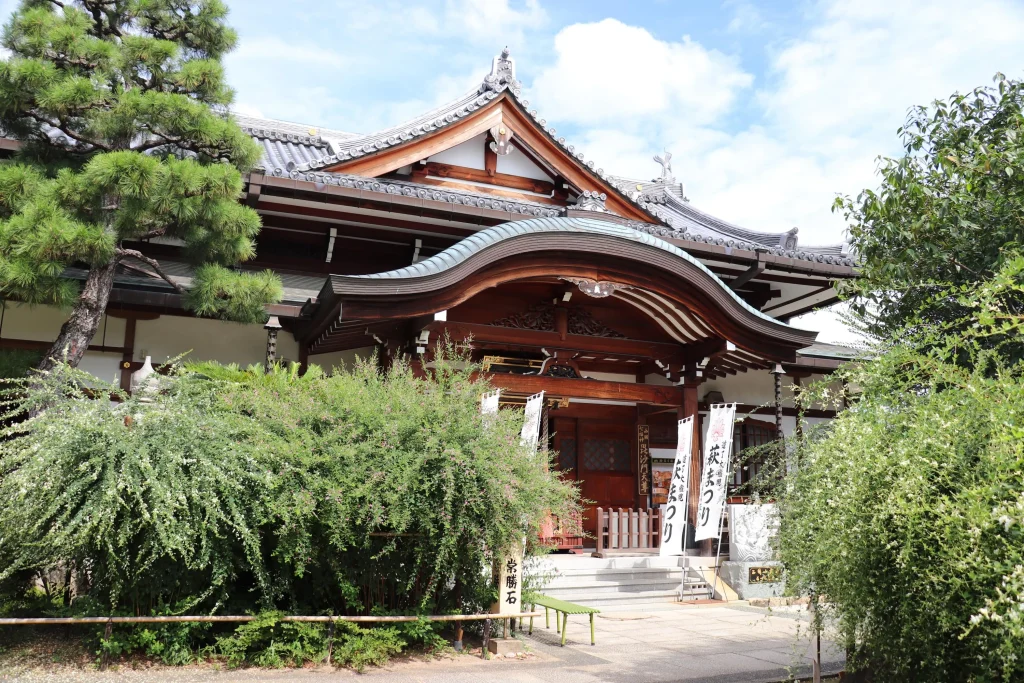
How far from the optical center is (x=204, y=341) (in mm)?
11867

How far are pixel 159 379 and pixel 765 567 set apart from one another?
8741mm

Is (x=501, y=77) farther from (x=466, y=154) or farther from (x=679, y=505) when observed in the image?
(x=679, y=505)

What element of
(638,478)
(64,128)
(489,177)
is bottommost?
(638,478)

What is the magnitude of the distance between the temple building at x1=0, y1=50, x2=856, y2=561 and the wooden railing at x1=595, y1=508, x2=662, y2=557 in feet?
2.69

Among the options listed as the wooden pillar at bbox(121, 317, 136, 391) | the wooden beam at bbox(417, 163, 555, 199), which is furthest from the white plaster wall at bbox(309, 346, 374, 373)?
the wooden beam at bbox(417, 163, 555, 199)

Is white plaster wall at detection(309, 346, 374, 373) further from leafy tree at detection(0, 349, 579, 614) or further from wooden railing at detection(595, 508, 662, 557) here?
leafy tree at detection(0, 349, 579, 614)

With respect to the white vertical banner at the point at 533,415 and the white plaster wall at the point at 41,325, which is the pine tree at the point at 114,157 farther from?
the white vertical banner at the point at 533,415

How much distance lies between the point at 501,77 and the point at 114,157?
23.7ft

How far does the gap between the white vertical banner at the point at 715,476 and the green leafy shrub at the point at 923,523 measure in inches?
217

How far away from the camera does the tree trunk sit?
28.2 feet

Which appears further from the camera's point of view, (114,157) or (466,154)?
(466,154)

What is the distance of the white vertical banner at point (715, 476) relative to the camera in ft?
37.0

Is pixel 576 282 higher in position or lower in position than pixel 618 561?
higher

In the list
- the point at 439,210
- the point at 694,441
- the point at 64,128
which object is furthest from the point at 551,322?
the point at 64,128
